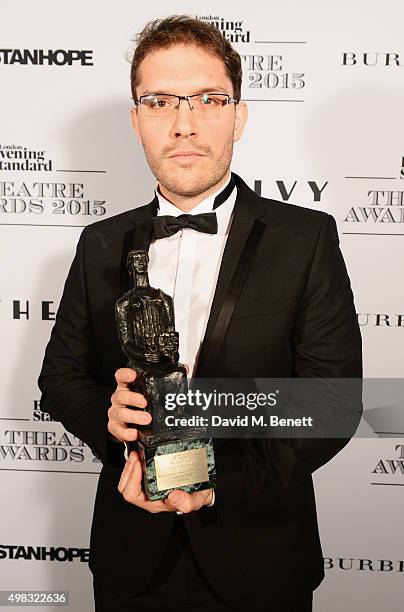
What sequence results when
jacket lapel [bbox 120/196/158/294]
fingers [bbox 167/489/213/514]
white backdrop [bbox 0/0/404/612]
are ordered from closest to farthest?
1. fingers [bbox 167/489/213/514]
2. jacket lapel [bbox 120/196/158/294]
3. white backdrop [bbox 0/0/404/612]

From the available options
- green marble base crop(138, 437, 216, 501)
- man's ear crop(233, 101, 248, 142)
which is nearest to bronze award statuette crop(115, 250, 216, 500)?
green marble base crop(138, 437, 216, 501)

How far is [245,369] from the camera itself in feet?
4.91

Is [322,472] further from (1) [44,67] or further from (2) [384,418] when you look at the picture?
(1) [44,67]

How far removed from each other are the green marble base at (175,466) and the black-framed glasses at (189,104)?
70 centimetres

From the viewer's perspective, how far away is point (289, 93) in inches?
82.0

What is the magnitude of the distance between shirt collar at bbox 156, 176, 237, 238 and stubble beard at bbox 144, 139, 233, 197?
0.15ft

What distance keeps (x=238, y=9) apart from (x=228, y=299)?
1.05m

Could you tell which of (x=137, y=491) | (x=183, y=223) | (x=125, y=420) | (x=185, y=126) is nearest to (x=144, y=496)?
(x=137, y=491)

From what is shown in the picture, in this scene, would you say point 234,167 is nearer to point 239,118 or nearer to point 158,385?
point 239,118

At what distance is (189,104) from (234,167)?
2.22 ft

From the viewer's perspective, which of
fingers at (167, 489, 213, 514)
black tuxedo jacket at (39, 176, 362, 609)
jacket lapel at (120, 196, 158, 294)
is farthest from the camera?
jacket lapel at (120, 196, 158, 294)

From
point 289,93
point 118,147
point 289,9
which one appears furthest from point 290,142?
point 118,147

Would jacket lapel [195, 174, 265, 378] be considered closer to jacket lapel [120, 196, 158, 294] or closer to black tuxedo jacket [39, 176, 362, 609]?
black tuxedo jacket [39, 176, 362, 609]

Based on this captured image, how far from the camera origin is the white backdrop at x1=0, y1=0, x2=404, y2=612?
2.06 m
